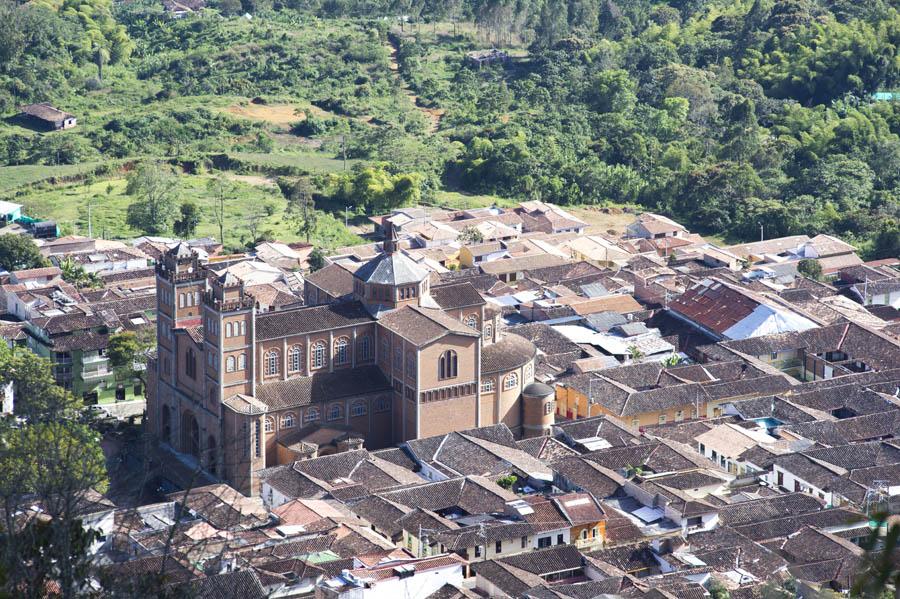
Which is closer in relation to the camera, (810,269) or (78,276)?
(78,276)

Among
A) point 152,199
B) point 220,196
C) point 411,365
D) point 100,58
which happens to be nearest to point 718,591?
point 411,365

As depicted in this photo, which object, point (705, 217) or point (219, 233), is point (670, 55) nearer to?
point (705, 217)

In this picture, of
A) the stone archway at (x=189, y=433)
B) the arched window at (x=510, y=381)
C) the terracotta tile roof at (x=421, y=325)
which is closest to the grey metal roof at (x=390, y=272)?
the terracotta tile roof at (x=421, y=325)

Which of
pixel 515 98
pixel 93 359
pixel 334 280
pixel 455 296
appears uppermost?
pixel 455 296

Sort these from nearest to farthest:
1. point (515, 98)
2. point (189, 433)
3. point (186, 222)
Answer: point (189, 433) < point (186, 222) < point (515, 98)

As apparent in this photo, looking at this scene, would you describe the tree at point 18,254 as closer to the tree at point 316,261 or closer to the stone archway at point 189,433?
the tree at point 316,261

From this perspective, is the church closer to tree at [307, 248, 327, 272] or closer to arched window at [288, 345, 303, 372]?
arched window at [288, 345, 303, 372]

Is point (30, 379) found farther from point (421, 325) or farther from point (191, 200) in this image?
point (191, 200)

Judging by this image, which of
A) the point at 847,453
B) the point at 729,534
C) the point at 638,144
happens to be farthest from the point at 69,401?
the point at 638,144
